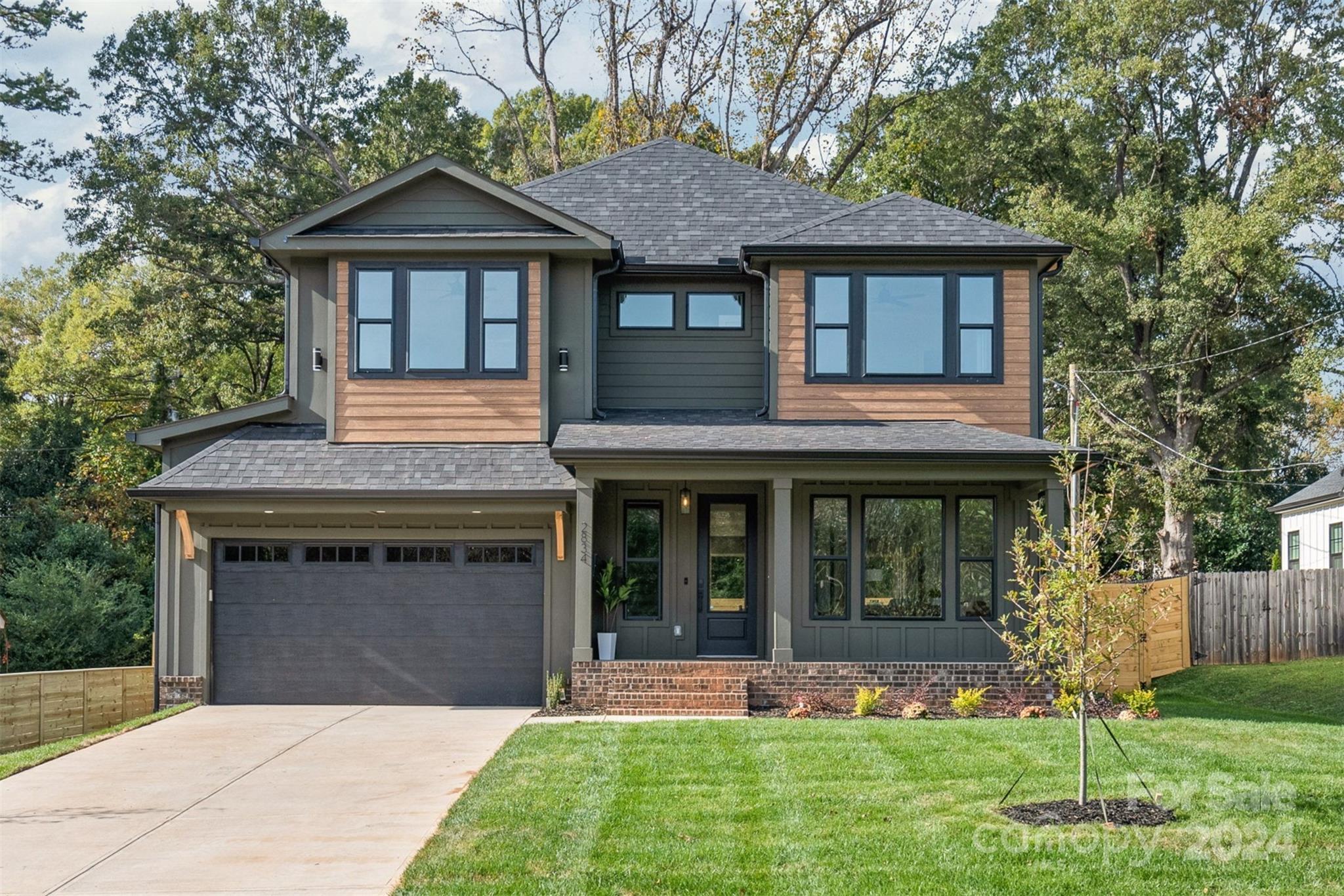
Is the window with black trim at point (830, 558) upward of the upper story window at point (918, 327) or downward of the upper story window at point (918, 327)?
downward

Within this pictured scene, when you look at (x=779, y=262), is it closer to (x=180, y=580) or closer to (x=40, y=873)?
(x=180, y=580)

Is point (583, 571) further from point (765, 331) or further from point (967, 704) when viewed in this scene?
point (967, 704)

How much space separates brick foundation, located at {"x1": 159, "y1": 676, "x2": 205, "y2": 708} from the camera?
623 inches

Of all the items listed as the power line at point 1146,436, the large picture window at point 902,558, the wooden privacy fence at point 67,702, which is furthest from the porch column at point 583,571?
the power line at point 1146,436

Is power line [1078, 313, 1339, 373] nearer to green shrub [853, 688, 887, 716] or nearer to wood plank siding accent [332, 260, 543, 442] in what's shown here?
green shrub [853, 688, 887, 716]

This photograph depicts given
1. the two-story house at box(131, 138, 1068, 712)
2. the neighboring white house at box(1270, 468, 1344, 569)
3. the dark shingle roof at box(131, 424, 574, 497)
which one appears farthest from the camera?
the neighboring white house at box(1270, 468, 1344, 569)

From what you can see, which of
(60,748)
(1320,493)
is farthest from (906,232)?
(1320,493)

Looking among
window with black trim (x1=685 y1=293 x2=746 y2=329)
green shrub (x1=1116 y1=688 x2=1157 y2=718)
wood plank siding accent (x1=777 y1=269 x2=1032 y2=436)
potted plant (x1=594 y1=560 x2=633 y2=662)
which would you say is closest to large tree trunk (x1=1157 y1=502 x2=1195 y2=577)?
wood plank siding accent (x1=777 y1=269 x2=1032 y2=436)

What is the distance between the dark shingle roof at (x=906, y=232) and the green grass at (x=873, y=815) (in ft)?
21.4

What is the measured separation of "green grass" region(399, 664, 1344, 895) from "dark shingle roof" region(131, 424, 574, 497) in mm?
3783

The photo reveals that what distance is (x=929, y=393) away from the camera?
16.9 meters

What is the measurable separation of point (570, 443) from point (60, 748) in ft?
20.5

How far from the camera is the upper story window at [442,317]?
1675 cm

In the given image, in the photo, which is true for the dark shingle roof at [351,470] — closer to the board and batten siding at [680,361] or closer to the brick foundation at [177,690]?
the board and batten siding at [680,361]
